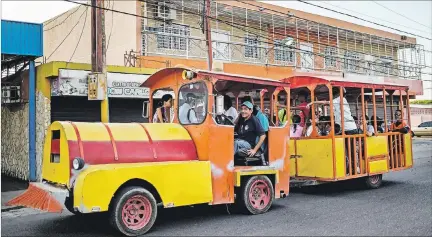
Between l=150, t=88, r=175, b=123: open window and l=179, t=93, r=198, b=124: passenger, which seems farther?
l=150, t=88, r=175, b=123: open window

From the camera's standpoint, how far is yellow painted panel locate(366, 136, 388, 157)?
9.39 meters

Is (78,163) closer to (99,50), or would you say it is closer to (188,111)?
(188,111)

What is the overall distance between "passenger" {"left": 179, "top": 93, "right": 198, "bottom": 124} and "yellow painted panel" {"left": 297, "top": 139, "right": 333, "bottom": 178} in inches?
130

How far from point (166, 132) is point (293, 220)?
238cm

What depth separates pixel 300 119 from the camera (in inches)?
383

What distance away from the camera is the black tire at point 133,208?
5.48m

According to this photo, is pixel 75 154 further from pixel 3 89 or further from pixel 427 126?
pixel 427 126

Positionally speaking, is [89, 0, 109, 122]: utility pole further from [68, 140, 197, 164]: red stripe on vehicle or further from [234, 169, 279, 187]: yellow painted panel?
[234, 169, 279, 187]: yellow painted panel

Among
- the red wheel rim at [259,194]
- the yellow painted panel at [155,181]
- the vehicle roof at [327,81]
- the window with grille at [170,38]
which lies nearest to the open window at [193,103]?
the yellow painted panel at [155,181]

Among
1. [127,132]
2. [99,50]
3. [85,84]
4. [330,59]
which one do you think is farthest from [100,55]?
[330,59]

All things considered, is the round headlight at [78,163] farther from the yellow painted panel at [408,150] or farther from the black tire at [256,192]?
the yellow painted panel at [408,150]

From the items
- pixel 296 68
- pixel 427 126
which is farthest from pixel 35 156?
pixel 427 126

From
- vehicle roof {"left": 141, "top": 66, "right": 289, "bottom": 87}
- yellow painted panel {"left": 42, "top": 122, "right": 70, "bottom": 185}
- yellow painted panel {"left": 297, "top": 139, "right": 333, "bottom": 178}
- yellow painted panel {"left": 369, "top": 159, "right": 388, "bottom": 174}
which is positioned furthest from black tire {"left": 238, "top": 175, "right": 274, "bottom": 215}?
yellow painted panel {"left": 369, "top": 159, "right": 388, "bottom": 174}

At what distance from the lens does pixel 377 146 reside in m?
9.60
